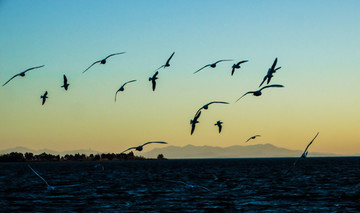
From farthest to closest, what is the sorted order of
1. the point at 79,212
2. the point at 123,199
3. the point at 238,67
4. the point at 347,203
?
the point at 123,199, the point at 347,203, the point at 79,212, the point at 238,67

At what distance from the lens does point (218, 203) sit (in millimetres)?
47062

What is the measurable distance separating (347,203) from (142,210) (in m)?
20.4

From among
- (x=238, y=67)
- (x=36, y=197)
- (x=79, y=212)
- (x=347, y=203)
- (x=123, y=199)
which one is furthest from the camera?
(x=36, y=197)

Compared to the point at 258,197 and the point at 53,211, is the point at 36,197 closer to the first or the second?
the point at 53,211

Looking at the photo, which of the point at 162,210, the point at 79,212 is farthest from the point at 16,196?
the point at 162,210

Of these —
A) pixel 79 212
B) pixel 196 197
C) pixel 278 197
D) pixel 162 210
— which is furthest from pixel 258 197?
pixel 79 212

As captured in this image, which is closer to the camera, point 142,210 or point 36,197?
point 142,210

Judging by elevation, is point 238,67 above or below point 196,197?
above

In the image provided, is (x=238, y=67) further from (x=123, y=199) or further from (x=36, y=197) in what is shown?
(x=36, y=197)

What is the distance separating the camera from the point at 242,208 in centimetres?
4322

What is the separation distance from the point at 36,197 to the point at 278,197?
2842 centimetres

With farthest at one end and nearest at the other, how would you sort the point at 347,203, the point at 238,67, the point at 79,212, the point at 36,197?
the point at 36,197 → the point at 347,203 → the point at 79,212 → the point at 238,67

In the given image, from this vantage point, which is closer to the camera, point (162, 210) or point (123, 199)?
point (162, 210)

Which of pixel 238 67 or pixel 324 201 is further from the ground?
pixel 238 67
